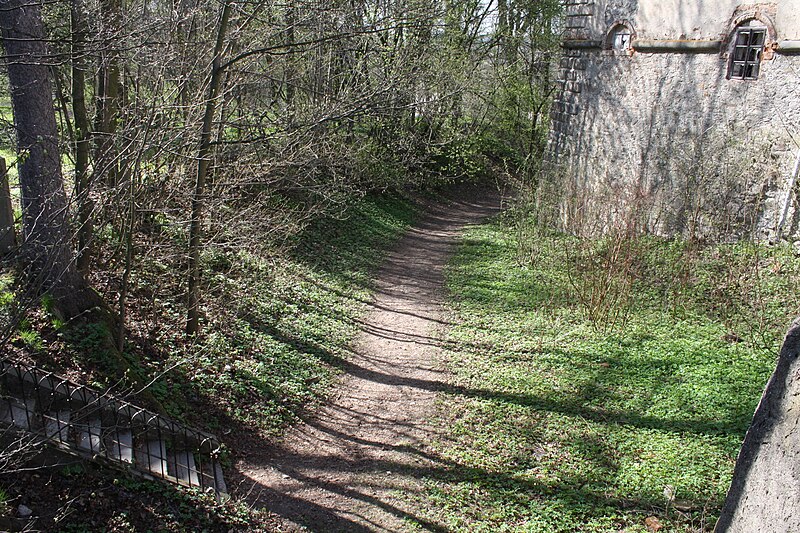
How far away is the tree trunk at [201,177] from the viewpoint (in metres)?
6.95

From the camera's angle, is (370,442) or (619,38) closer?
(370,442)

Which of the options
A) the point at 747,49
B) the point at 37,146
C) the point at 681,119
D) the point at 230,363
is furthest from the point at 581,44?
the point at 37,146

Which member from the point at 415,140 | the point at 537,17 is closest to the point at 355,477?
the point at 415,140

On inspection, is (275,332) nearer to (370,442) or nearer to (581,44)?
(370,442)

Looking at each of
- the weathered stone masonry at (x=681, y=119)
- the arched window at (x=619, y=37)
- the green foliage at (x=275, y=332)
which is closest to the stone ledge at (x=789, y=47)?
the weathered stone masonry at (x=681, y=119)

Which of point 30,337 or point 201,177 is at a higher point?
point 201,177

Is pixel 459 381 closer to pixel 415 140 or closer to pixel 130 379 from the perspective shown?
pixel 130 379

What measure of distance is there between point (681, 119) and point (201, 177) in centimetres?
865

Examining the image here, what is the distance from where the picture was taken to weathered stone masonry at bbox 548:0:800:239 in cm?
984

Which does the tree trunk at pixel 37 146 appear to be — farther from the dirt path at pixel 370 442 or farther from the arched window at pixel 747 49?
the arched window at pixel 747 49

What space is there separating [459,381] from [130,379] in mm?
3842

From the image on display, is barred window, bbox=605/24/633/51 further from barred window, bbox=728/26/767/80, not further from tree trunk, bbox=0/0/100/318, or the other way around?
tree trunk, bbox=0/0/100/318

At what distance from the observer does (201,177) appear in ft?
23.7

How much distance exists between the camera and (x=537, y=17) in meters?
21.9
